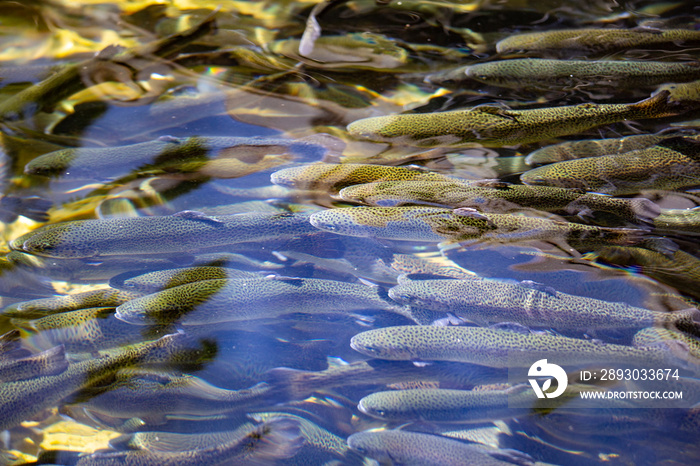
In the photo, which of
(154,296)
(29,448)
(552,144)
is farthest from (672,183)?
(29,448)

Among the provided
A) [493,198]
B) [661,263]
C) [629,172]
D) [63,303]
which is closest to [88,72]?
[63,303]

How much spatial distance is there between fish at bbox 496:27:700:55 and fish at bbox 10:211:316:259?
3129 millimetres

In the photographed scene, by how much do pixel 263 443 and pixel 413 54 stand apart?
392cm

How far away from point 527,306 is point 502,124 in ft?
5.29

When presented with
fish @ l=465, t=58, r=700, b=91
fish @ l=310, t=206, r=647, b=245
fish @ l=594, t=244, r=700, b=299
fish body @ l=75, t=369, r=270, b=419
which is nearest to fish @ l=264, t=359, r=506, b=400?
fish body @ l=75, t=369, r=270, b=419

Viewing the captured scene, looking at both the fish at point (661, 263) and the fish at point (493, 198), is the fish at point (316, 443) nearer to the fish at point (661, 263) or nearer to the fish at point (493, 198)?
the fish at point (493, 198)

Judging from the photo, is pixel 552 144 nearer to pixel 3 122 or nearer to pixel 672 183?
pixel 672 183

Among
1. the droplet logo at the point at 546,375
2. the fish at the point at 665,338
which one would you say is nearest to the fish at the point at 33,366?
the droplet logo at the point at 546,375

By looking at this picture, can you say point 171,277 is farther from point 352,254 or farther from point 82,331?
point 352,254

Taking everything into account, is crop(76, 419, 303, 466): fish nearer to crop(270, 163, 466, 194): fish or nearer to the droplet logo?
the droplet logo

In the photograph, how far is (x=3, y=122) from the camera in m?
3.74

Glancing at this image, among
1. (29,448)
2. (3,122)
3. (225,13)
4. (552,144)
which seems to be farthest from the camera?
(225,13)

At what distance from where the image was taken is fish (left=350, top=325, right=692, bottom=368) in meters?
2.05

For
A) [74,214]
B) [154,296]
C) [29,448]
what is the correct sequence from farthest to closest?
[74,214] → [154,296] → [29,448]
